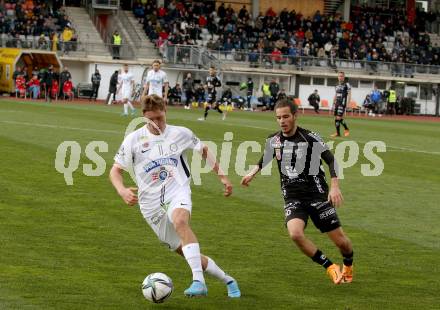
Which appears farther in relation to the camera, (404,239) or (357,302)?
(404,239)

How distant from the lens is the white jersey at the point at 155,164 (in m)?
8.90

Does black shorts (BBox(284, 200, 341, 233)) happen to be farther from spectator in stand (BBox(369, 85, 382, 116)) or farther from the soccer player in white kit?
spectator in stand (BBox(369, 85, 382, 116))

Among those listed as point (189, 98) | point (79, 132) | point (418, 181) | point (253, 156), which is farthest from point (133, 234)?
point (189, 98)

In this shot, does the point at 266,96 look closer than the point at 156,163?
No

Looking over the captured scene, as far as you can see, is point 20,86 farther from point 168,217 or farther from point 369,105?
point 168,217

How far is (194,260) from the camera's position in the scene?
8617 mm

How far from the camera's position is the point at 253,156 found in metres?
23.5

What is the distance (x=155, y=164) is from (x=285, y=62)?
54.1 meters

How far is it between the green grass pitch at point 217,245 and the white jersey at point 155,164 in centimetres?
91

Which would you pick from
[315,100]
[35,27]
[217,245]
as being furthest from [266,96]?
[217,245]

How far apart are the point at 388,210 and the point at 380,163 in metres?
7.63

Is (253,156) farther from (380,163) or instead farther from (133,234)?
(133,234)

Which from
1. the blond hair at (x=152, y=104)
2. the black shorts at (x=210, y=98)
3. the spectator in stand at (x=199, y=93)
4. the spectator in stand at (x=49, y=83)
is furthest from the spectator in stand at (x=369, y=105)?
the blond hair at (x=152, y=104)

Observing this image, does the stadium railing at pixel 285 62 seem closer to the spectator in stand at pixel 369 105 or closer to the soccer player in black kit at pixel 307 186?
the spectator in stand at pixel 369 105
